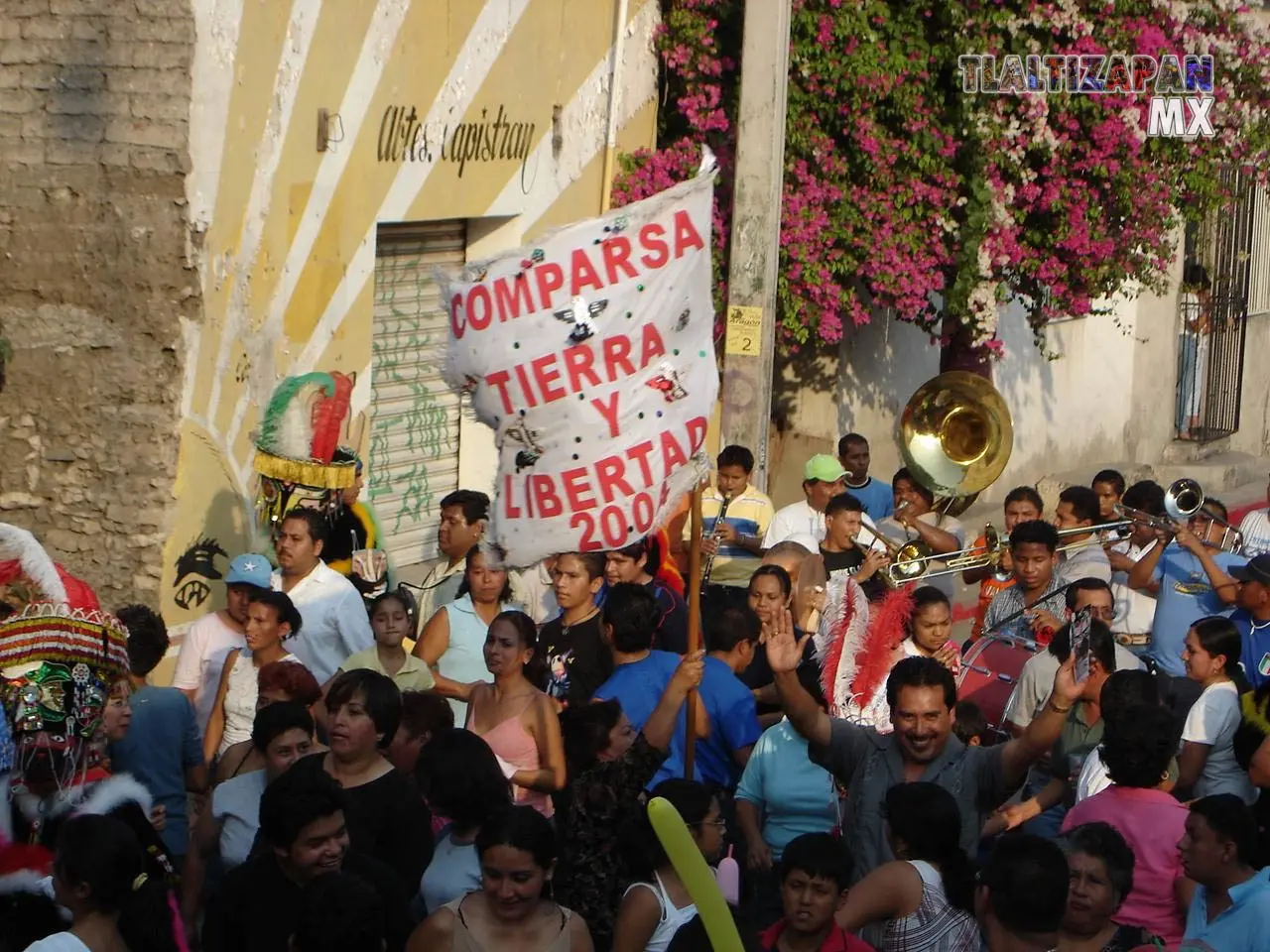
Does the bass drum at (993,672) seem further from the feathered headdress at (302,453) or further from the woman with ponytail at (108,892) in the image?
the woman with ponytail at (108,892)

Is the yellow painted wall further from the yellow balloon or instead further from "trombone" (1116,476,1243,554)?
the yellow balloon

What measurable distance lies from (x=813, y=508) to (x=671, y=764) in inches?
159

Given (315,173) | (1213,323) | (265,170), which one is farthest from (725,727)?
(1213,323)

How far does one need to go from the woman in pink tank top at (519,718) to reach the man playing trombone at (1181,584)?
3.11 m

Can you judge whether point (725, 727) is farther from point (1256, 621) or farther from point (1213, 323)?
point (1213, 323)

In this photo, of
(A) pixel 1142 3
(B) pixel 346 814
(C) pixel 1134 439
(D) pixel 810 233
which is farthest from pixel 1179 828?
(C) pixel 1134 439

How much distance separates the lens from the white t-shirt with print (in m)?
6.83

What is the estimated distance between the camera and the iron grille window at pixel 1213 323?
2031cm

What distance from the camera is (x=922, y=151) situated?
45.5 ft

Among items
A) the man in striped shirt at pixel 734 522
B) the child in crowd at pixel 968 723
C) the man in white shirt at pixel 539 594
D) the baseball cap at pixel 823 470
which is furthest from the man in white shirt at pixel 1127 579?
the man in white shirt at pixel 539 594

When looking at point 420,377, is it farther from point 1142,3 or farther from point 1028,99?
point 1142,3

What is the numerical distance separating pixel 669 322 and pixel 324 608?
7.89 ft

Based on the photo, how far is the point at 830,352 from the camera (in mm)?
15820

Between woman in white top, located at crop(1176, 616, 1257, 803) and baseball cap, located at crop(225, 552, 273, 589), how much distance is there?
11.4ft
